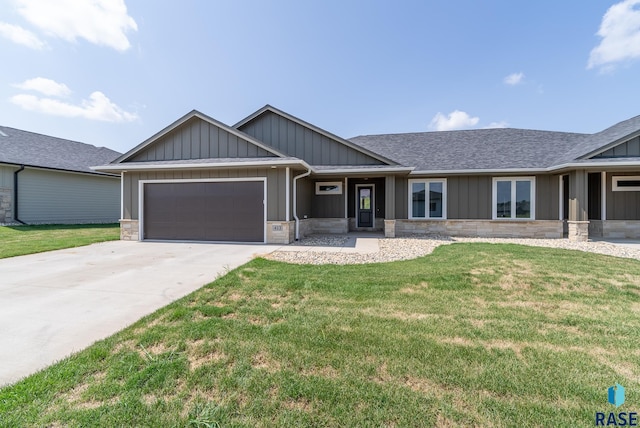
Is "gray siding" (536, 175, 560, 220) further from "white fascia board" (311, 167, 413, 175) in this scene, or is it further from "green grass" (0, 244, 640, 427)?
"green grass" (0, 244, 640, 427)

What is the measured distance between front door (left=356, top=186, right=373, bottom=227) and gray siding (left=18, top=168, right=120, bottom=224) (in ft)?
55.7

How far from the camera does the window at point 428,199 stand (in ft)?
40.2

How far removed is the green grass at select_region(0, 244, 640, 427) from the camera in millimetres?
1888

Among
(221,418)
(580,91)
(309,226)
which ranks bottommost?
(221,418)

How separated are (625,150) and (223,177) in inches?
578

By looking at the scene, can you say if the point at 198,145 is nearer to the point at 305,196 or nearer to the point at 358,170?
the point at 305,196

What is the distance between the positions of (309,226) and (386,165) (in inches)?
169

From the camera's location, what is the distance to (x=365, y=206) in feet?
44.5

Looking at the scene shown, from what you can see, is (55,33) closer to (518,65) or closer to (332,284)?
(332,284)

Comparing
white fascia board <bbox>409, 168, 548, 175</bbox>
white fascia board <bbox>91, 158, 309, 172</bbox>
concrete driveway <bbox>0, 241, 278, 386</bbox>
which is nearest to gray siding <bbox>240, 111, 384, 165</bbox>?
white fascia board <bbox>409, 168, 548, 175</bbox>

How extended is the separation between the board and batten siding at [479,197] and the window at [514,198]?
Result: 0.19m

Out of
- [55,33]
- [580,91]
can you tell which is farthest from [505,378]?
[580,91]

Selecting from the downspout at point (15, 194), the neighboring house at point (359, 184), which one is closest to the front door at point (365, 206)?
the neighboring house at point (359, 184)

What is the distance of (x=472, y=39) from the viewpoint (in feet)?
40.3
